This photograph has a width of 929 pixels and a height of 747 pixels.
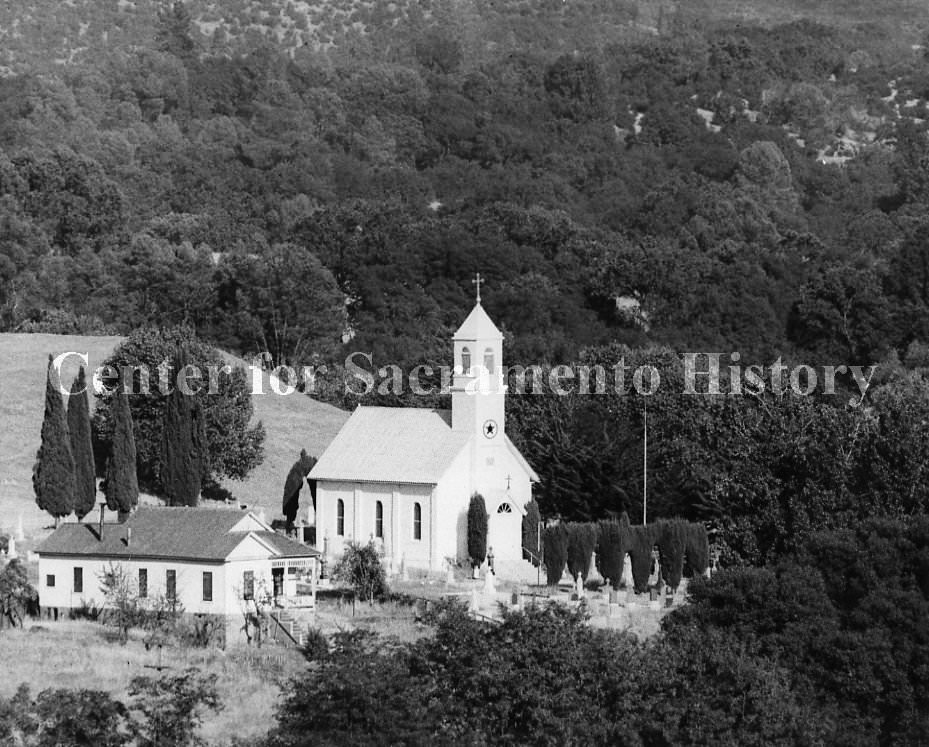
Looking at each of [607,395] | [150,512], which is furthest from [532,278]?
[150,512]

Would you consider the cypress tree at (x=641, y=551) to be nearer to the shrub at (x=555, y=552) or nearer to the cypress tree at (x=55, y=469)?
the shrub at (x=555, y=552)

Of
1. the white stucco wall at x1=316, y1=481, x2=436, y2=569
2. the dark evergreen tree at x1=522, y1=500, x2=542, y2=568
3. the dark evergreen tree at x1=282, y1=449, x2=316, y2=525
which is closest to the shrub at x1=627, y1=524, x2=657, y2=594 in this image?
the dark evergreen tree at x1=522, y1=500, x2=542, y2=568

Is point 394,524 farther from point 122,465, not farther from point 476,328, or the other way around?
point 122,465

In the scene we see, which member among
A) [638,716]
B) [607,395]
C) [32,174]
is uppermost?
[32,174]

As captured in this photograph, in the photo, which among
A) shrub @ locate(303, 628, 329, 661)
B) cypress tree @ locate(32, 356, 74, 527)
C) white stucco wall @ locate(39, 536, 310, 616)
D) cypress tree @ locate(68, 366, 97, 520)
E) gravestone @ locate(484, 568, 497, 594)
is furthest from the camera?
cypress tree @ locate(68, 366, 97, 520)

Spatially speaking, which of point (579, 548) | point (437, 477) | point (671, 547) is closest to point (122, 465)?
point (437, 477)

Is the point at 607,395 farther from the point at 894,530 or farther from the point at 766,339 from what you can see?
Answer: the point at 766,339

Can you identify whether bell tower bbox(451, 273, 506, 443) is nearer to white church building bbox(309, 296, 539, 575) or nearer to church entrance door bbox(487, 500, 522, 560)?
white church building bbox(309, 296, 539, 575)
